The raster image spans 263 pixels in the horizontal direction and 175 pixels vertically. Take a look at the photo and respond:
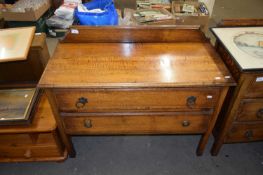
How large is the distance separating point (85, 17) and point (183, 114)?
99cm

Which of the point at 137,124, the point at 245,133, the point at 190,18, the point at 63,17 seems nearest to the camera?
the point at 137,124

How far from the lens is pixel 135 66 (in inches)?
47.6

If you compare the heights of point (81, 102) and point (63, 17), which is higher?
point (81, 102)

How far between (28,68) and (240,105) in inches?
60.3

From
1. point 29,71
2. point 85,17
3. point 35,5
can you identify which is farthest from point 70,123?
point 35,5

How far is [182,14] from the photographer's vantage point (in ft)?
8.68

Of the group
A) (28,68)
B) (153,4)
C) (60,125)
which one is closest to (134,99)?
(60,125)

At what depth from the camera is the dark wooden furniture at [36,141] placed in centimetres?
132

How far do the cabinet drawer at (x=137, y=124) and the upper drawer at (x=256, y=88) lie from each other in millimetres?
278

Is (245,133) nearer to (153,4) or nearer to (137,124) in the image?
(137,124)

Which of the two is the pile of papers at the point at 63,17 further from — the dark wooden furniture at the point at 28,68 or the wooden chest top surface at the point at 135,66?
the wooden chest top surface at the point at 135,66

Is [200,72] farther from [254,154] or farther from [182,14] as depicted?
[182,14]

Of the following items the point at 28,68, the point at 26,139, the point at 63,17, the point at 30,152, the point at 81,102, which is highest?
the point at 81,102

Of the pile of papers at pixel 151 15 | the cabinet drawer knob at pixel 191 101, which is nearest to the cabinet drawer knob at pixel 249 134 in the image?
the cabinet drawer knob at pixel 191 101
